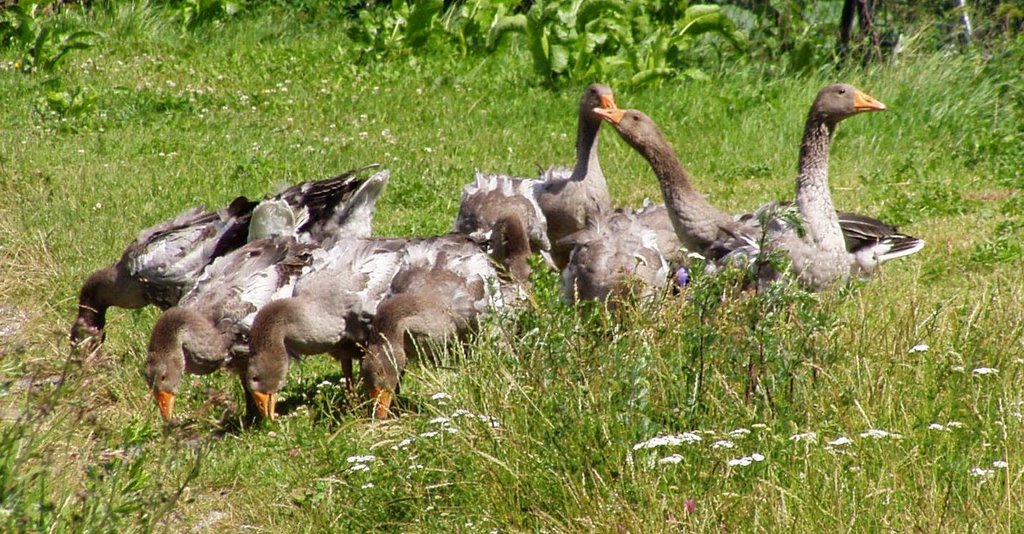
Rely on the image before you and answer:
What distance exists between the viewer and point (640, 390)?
545cm

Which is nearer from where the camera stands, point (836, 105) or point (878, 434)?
point (878, 434)

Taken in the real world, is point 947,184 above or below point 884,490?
below

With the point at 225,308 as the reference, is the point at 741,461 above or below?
above

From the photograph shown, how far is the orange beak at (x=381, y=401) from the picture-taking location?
269 inches

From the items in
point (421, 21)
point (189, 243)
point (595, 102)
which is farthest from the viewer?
point (421, 21)

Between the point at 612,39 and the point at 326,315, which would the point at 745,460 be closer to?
the point at 326,315

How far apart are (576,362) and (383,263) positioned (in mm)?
2389

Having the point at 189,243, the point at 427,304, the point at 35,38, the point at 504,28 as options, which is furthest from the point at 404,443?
the point at 35,38

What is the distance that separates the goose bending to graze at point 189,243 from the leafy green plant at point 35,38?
6486 mm

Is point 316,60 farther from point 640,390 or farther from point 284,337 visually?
point 640,390

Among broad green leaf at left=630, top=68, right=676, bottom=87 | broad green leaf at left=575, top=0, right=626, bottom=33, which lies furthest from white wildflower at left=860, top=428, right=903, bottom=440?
broad green leaf at left=575, top=0, right=626, bottom=33

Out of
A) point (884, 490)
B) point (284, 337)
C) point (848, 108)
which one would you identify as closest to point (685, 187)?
point (848, 108)

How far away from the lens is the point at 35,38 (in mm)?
15117

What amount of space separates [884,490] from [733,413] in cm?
98
